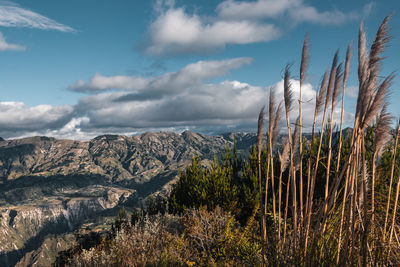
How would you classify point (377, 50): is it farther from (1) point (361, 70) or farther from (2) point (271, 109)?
(2) point (271, 109)

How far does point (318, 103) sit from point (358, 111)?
110 centimetres

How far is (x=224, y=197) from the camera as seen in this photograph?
1535cm

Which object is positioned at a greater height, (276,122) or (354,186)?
(276,122)

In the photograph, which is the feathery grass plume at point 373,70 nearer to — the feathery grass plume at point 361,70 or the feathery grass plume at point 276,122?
the feathery grass plume at point 361,70

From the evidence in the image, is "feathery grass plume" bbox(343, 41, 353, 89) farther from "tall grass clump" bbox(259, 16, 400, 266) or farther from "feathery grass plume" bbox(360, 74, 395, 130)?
"feathery grass plume" bbox(360, 74, 395, 130)

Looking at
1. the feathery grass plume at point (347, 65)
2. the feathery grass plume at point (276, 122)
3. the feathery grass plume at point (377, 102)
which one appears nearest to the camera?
the feathery grass plume at point (377, 102)

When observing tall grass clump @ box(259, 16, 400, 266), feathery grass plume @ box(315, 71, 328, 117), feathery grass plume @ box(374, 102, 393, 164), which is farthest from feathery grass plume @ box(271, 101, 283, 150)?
feathery grass plume @ box(374, 102, 393, 164)

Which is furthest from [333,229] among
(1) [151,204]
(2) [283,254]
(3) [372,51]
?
(1) [151,204]

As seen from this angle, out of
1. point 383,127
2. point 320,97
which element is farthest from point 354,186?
point 320,97

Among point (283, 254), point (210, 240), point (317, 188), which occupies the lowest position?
point (210, 240)

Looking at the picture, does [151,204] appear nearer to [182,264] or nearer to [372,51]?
[182,264]

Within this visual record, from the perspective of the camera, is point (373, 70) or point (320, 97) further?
point (320, 97)

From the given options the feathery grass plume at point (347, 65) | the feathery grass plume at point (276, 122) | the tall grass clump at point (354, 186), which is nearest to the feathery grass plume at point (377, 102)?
the tall grass clump at point (354, 186)

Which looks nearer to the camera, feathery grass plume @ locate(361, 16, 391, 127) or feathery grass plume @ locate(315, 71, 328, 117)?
feathery grass plume @ locate(361, 16, 391, 127)
